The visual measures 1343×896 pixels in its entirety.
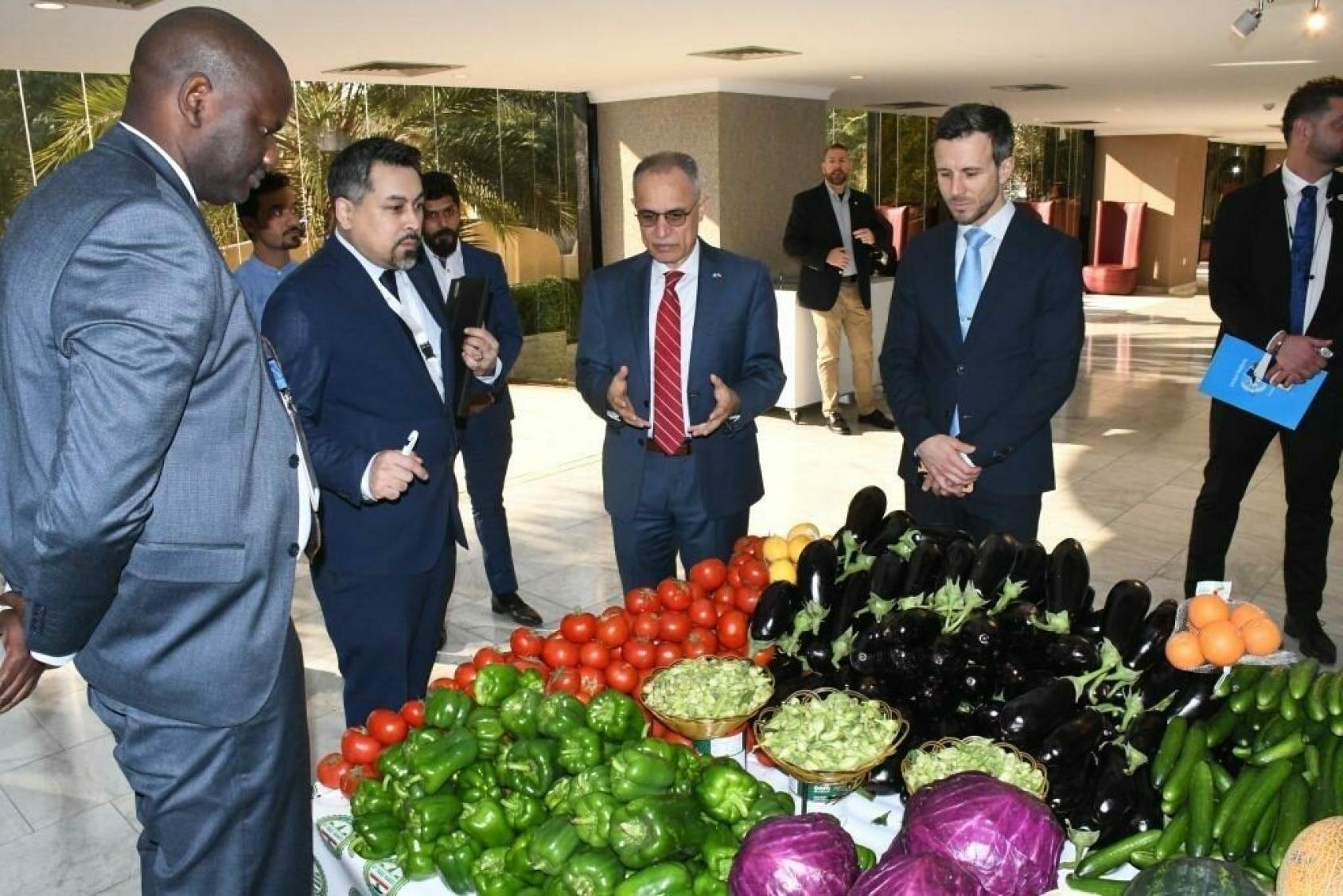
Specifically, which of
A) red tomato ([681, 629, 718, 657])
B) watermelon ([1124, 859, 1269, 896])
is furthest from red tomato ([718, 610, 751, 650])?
watermelon ([1124, 859, 1269, 896])

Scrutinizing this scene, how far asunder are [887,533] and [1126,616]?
0.55 meters

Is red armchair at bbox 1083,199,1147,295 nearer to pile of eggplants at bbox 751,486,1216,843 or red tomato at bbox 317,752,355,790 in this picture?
pile of eggplants at bbox 751,486,1216,843

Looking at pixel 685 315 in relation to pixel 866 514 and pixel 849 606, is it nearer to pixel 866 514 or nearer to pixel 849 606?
pixel 866 514

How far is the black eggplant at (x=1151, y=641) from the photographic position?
6.36 feet

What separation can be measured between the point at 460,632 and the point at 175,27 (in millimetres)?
3112

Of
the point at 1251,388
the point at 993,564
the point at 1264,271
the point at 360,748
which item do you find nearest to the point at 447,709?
the point at 360,748

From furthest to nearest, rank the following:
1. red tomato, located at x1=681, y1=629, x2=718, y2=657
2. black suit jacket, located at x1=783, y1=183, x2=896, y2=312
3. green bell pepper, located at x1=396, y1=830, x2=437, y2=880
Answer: black suit jacket, located at x1=783, y1=183, x2=896, y2=312 → red tomato, located at x1=681, y1=629, x2=718, y2=657 → green bell pepper, located at x1=396, y1=830, x2=437, y2=880

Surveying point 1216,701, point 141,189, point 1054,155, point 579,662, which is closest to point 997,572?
point 1216,701

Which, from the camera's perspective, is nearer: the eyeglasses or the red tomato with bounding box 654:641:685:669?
the red tomato with bounding box 654:641:685:669

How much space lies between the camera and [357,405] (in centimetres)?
255

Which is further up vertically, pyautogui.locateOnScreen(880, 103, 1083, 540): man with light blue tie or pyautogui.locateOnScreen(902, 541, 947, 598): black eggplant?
pyautogui.locateOnScreen(880, 103, 1083, 540): man with light blue tie

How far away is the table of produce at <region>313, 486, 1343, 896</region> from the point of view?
4.60 feet

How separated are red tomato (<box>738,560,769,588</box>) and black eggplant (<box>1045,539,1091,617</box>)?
0.69m

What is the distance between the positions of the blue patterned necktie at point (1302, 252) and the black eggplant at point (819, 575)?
2352 millimetres
